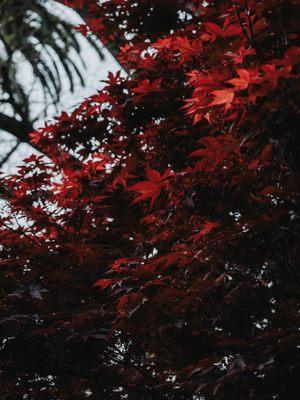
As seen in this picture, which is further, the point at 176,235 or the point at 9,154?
the point at 9,154

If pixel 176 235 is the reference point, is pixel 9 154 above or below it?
above

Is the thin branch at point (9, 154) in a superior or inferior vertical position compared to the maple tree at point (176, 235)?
superior

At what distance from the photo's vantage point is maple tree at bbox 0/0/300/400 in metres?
1.82

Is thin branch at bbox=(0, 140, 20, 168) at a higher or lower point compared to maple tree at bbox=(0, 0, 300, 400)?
higher

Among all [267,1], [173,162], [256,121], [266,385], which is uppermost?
[173,162]

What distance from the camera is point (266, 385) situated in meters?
1.82

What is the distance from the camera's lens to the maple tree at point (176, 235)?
1816 millimetres

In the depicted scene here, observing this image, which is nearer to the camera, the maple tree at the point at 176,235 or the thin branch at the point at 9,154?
the maple tree at the point at 176,235

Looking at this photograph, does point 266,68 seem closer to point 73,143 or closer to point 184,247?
point 184,247

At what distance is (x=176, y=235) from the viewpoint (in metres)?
2.72

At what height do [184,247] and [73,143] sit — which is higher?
[73,143]

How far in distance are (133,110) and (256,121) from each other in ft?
5.18

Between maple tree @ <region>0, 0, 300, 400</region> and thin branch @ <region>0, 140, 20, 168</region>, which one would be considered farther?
thin branch @ <region>0, 140, 20, 168</region>

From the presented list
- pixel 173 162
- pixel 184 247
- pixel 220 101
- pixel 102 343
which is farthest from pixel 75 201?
pixel 220 101
